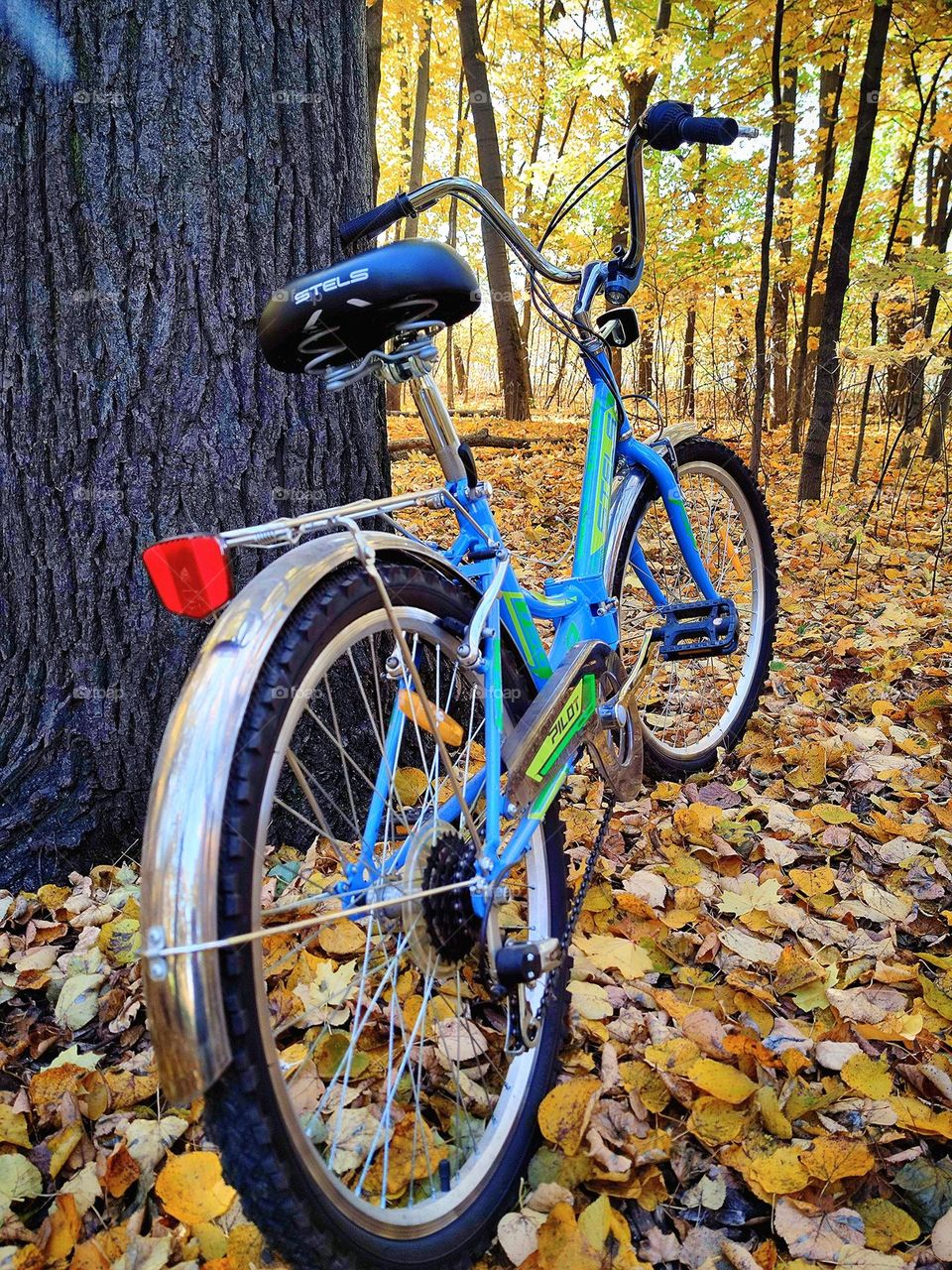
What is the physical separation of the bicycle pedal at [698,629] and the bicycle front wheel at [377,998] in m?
0.83

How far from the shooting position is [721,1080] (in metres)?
1.40

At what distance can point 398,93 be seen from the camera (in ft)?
48.0

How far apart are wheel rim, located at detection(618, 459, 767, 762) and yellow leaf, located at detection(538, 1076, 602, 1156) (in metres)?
1.25

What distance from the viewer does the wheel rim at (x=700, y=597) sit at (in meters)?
2.60

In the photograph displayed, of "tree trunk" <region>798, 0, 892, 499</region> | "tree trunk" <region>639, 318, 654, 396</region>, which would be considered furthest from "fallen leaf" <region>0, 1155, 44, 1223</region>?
"tree trunk" <region>639, 318, 654, 396</region>

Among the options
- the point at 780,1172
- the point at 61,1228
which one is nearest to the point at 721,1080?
the point at 780,1172

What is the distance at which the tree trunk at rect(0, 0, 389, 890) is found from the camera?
1756 millimetres

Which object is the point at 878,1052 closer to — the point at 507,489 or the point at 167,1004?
the point at 167,1004

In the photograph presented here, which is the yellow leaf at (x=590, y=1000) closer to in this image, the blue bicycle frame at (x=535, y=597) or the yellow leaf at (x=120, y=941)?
the blue bicycle frame at (x=535, y=597)

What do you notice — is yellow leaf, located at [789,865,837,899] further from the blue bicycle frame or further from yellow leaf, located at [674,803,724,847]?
the blue bicycle frame

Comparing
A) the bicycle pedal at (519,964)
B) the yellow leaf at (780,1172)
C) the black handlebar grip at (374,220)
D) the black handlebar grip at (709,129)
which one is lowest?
the yellow leaf at (780,1172)

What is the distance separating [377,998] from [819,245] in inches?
337

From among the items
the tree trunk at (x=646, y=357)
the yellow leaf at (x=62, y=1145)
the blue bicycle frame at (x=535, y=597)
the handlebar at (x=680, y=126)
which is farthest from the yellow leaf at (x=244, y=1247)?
the tree trunk at (x=646, y=357)

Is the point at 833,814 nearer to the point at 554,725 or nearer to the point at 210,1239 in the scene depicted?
the point at 554,725
